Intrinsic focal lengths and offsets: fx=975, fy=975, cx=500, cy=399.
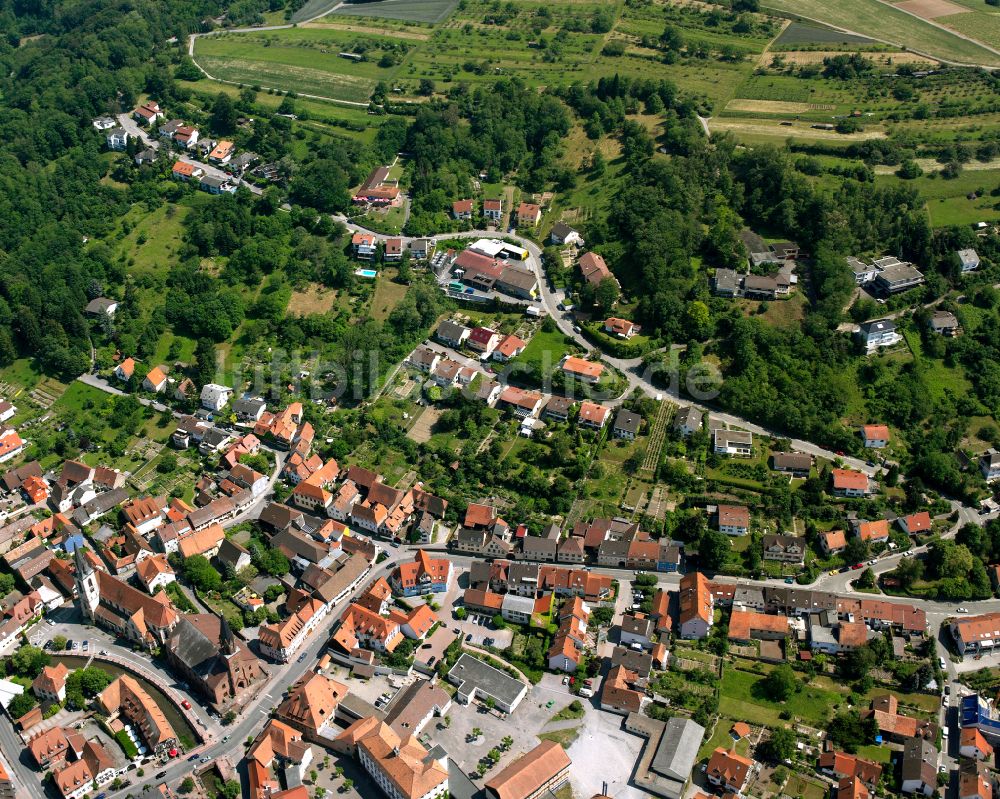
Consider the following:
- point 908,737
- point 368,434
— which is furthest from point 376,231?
point 908,737

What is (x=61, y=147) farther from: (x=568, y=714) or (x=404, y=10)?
(x=568, y=714)

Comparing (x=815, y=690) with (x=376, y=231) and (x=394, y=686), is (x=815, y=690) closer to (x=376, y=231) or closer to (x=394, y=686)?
(x=394, y=686)

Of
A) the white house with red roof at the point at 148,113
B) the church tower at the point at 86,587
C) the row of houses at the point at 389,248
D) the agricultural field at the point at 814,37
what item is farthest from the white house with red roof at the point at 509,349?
the agricultural field at the point at 814,37

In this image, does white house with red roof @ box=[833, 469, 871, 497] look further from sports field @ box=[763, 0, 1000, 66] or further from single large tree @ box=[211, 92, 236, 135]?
single large tree @ box=[211, 92, 236, 135]

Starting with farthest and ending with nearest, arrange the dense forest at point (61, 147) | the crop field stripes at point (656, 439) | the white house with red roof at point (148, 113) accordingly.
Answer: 1. the white house with red roof at point (148, 113)
2. the dense forest at point (61, 147)
3. the crop field stripes at point (656, 439)

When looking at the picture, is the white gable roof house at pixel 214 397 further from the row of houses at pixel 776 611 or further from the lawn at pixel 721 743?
the lawn at pixel 721 743

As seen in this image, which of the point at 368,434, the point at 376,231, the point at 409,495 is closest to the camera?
the point at 409,495
